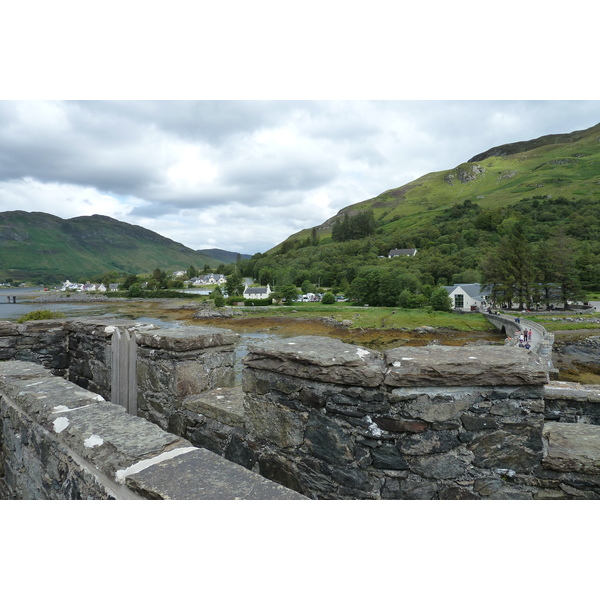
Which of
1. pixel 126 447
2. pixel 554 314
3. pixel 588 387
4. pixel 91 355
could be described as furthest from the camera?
pixel 554 314

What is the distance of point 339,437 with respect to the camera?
8.57 ft

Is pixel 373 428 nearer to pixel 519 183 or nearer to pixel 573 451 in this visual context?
pixel 573 451

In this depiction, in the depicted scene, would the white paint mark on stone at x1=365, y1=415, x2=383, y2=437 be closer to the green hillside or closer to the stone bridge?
the stone bridge

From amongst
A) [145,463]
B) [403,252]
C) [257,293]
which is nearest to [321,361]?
[145,463]

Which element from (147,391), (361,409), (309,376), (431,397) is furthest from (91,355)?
(431,397)

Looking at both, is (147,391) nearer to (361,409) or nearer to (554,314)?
(361,409)

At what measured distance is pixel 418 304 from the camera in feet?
200

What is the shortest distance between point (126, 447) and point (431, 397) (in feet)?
6.35

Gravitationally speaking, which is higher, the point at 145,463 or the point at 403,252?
the point at 403,252

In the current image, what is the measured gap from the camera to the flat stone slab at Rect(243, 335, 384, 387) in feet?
8.17

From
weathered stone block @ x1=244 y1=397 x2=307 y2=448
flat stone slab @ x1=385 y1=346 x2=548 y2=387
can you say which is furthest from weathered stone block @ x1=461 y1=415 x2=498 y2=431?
weathered stone block @ x1=244 y1=397 x2=307 y2=448

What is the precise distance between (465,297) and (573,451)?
65449 millimetres

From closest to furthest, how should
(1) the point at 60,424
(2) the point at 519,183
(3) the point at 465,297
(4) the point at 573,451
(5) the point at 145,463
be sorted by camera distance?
(5) the point at 145,463
(1) the point at 60,424
(4) the point at 573,451
(3) the point at 465,297
(2) the point at 519,183

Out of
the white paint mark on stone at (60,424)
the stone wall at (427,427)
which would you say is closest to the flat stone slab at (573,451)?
the stone wall at (427,427)
